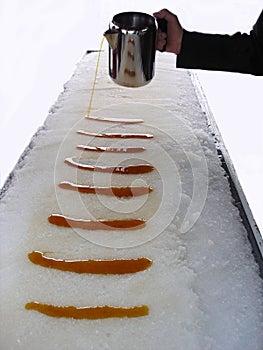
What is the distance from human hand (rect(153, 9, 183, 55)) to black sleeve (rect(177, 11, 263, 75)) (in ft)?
0.11

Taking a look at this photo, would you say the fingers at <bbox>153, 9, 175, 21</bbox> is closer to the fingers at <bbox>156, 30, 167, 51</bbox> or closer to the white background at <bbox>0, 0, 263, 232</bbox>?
the fingers at <bbox>156, 30, 167, 51</bbox>

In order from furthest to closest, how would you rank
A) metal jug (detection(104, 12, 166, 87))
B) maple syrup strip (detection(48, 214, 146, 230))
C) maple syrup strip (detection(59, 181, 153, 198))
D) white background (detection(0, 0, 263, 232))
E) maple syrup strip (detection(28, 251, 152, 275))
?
white background (detection(0, 0, 263, 232))
metal jug (detection(104, 12, 166, 87))
maple syrup strip (detection(59, 181, 153, 198))
maple syrup strip (detection(48, 214, 146, 230))
maple syrup strip (detection(28, 251, 152, 275))

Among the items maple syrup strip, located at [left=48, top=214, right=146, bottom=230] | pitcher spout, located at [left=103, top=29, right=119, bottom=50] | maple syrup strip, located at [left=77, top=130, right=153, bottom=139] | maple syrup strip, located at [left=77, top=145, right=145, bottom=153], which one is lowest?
maple syrup strip, located at [left=77, top=130, right=153, bottom=139]

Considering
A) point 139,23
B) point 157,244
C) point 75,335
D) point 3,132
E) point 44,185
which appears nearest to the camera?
point 75,335

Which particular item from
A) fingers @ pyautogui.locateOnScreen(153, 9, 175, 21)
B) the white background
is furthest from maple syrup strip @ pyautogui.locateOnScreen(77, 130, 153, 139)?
the white background

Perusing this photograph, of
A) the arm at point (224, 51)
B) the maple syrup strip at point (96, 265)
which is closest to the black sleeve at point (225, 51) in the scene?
the arm at point (224, 51)

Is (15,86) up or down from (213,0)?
down

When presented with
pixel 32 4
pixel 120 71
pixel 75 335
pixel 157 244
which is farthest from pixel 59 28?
pixel 75 335

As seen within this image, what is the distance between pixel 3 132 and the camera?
339 centimetres

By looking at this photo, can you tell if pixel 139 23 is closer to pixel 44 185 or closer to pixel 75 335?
pixel 44 185

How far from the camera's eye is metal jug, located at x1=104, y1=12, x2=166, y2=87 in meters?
1.83

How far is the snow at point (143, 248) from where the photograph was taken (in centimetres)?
121

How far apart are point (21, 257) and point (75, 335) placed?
1.04 ft

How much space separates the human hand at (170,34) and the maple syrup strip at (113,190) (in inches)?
23.1
